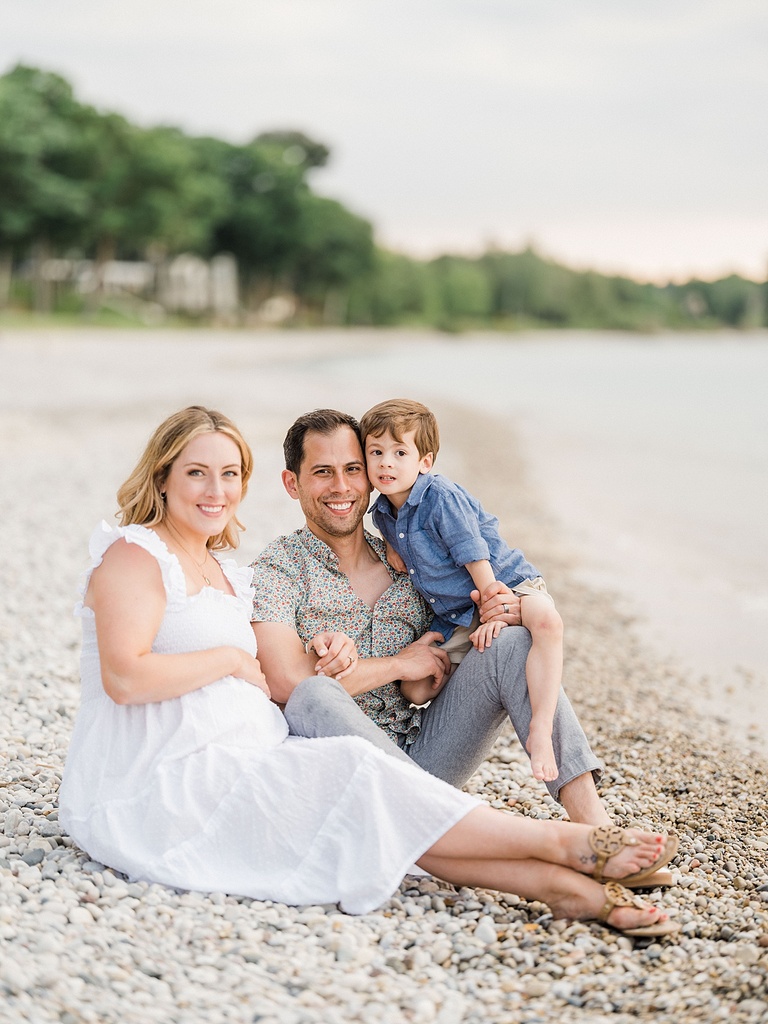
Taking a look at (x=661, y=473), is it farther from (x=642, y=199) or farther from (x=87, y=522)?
(x=642, y=199)

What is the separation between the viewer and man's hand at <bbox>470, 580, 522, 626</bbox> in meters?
3.62

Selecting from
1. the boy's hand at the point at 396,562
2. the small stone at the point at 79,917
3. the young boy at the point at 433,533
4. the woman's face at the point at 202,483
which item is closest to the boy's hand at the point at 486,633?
the young boy at the point at 433,533

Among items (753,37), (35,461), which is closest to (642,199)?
(753,37)

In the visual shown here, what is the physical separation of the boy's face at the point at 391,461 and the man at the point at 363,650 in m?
0.05

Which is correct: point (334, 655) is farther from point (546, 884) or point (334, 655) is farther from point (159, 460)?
point (546, 884)

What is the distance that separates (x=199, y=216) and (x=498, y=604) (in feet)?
196

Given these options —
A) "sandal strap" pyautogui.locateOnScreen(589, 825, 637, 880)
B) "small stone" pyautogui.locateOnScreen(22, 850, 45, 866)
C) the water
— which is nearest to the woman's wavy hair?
"small stone" pyautogui.locateOnScreen(22, 850, 45, 866)

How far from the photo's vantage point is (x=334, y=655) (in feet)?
11.5

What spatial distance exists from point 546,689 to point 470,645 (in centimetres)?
45

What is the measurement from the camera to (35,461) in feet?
41.0

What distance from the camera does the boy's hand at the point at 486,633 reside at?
3570 mm

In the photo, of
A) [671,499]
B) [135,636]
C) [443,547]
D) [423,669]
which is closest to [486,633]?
[423,669]

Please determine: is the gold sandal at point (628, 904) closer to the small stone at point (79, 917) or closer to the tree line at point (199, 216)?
the small stone at point (79, 917)

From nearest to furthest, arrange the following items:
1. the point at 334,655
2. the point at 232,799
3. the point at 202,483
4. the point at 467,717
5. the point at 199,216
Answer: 1. the point at 232,799
2. the point at 202,483
3. the point at 334,655
4. the point at 467,717
5. the point at 199,216
